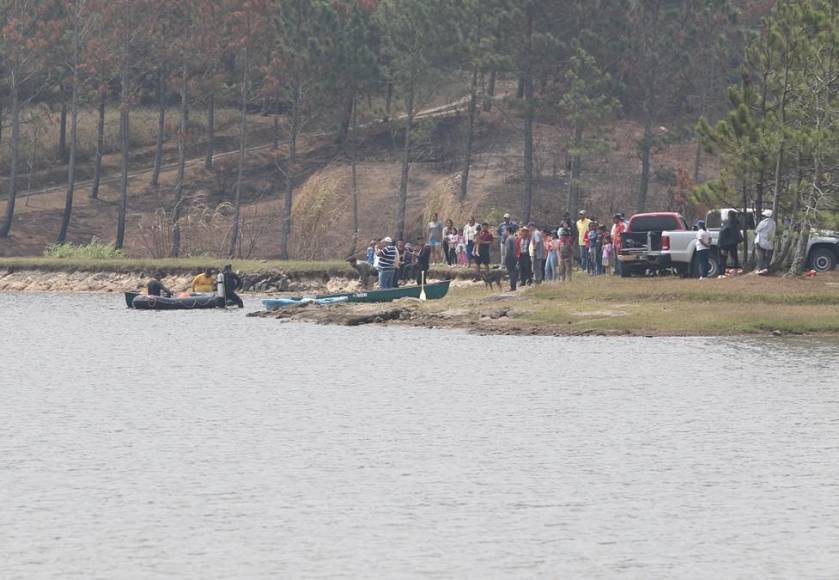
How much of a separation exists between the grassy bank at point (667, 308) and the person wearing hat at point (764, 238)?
729 mm

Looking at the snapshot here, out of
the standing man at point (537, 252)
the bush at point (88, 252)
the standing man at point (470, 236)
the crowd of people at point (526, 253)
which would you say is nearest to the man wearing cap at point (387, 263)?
the crowd of people at point (526, 253)

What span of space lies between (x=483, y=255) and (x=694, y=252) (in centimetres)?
845

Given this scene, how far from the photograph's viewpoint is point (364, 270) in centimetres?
5697

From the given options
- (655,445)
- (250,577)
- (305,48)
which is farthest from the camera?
(305,48)

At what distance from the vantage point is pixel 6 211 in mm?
86312

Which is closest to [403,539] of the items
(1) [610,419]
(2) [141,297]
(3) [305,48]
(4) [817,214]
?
(1) [610,419]

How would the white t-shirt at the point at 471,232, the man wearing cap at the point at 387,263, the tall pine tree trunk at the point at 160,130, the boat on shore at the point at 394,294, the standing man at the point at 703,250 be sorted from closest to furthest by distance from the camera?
1. the standing man at the point at 703,250
2. the boat on shore at the point at 394,294
3. the man wearing cap at the point at 387,263
4. the white t-shirt at the point at 471,232
5. the tall pine tree trunk at the point at 160,130

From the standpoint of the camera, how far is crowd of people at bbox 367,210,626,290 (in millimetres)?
50500

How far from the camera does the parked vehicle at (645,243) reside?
50188 mm

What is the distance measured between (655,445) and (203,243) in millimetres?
57498

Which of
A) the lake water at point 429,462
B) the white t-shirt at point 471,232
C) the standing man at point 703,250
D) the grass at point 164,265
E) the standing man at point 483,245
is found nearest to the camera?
the lake water at point 429,462

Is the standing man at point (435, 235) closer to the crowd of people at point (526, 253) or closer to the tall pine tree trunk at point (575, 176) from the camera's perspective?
the crowd of people at point (526, 253)

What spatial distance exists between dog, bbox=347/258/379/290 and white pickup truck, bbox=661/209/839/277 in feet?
36.4

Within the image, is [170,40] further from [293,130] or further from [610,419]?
[610,419]
